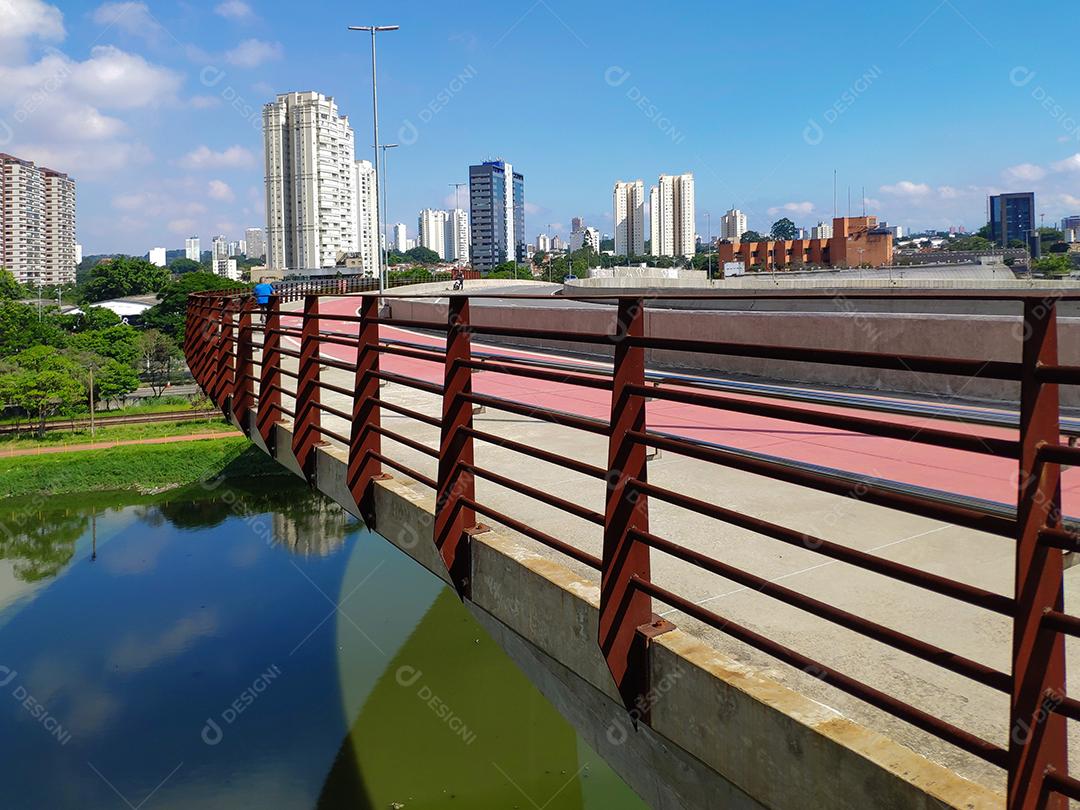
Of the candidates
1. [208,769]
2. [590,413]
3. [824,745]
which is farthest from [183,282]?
[824,745]

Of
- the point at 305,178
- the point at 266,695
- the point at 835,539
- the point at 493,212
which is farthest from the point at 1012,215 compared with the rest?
the point at 835,539

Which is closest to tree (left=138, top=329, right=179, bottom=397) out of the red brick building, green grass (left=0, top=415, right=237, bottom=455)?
green grass (left=0, top=415, right=237, bottom=455)

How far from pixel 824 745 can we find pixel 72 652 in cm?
2190

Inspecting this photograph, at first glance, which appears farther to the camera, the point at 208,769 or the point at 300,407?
the point at 208,769

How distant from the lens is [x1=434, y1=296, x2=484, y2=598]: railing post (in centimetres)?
381

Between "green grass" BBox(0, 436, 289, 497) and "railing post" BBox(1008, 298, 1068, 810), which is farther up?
"railing post" BBox(1008, 298, 1068, 810)

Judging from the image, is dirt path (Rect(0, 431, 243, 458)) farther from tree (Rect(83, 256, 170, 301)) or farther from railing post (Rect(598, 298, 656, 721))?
tree (Rect(83, 256, 170, 301))

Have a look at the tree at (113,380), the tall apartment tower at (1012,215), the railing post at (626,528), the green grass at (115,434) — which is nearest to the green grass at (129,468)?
the green grass at (115,434)

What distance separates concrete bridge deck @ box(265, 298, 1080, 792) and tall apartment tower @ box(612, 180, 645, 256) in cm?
12378

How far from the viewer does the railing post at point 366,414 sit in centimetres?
498

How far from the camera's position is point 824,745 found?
211 centimetres

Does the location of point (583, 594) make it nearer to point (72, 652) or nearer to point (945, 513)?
point (945, 513)

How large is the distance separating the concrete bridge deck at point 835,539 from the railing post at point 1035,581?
43cm

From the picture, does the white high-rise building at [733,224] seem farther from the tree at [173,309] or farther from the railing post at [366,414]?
the railing post at [366,414]
